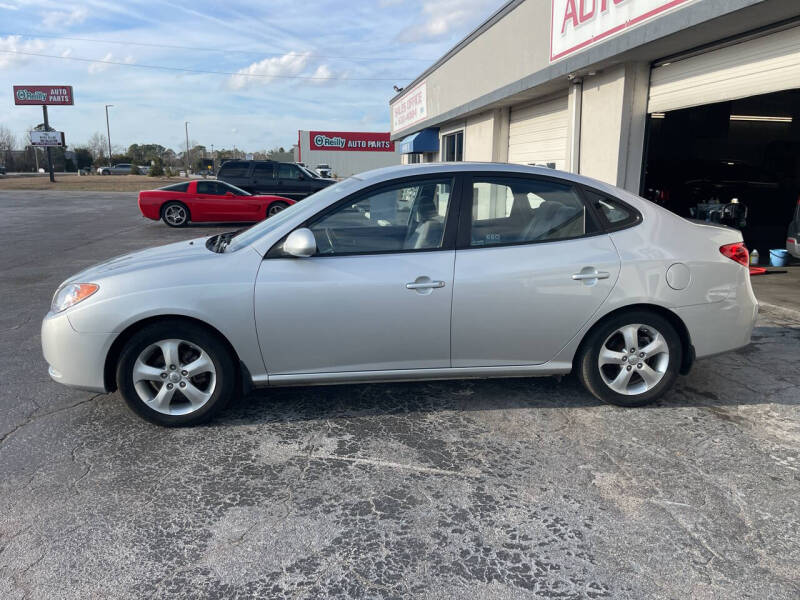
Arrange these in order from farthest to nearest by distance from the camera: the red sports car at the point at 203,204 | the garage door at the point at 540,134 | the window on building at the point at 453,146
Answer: the window on building at the point at 453,146
the red sports car at the point at 203,204
the garage door at the point at 540,134

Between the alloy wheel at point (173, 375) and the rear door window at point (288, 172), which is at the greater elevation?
the rear door window at point (288, 172)

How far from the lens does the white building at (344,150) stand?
65.1m

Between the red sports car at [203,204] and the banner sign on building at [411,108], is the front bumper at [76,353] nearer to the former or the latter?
the red sports car at [203,204]

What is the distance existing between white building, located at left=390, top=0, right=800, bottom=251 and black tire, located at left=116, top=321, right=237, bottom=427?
18.6ft

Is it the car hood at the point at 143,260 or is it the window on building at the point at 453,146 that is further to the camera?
the window on building at the point at 453,146

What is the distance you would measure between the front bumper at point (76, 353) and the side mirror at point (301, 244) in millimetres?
1216

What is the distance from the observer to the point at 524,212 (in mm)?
3988

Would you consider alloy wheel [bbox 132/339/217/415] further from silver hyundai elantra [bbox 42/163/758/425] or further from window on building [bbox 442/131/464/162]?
window on building [bbox 442/131/464/162]

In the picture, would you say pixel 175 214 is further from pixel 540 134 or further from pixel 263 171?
pixel 540 134

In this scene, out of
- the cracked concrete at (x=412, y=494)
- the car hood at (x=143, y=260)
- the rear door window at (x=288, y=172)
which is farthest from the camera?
the rear door window at (x=288, y=172)

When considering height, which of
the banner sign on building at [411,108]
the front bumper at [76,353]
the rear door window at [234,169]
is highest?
the banner sign on building at [411,108]

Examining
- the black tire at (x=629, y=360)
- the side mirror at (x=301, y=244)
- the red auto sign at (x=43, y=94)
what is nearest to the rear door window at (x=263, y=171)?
the side mirror at (x=301, y=244)

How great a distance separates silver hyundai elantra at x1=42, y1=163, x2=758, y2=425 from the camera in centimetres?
365

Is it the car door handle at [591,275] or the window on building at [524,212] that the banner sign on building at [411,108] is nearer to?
the window on building at [524,212]
